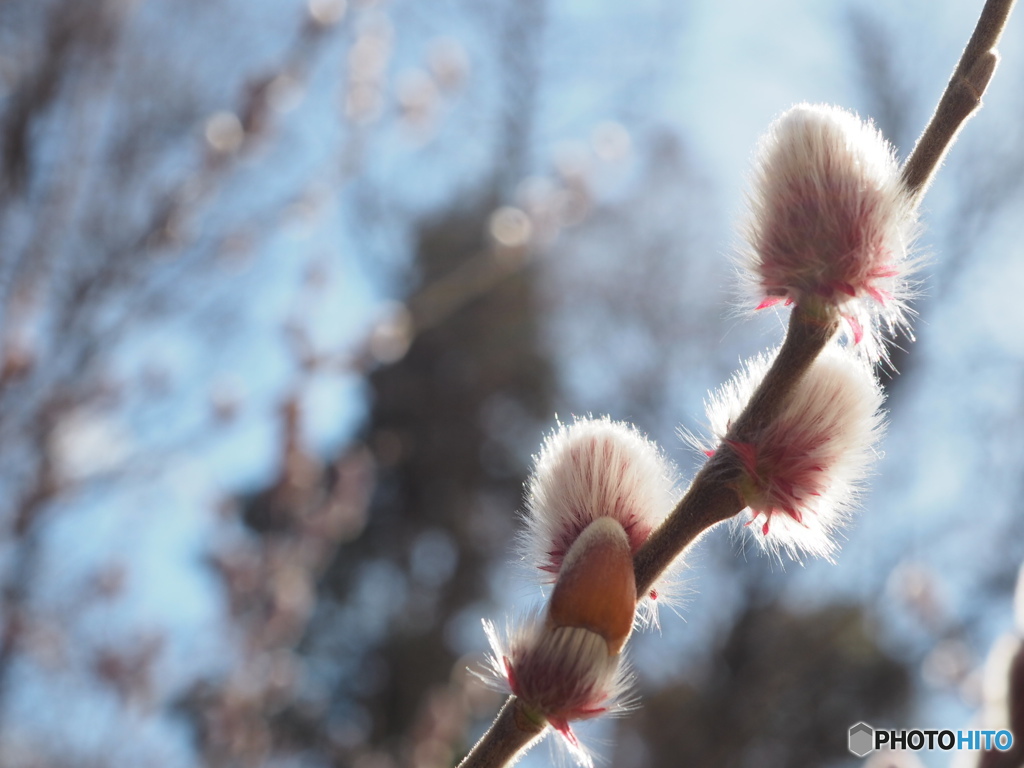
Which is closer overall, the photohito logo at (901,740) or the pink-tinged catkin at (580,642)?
the pink-tinged catkin at (580,642)

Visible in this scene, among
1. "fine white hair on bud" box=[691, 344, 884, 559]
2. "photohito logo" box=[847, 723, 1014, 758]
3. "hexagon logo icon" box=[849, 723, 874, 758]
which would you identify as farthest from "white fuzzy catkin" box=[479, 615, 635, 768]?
"hexagon logo icon" box=[849, 723, 874, 758]

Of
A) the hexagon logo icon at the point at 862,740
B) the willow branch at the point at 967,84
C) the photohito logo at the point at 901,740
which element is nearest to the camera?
the willow branch at the point at 967,84

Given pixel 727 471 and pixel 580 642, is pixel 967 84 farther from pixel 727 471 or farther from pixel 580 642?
pixel 580 642

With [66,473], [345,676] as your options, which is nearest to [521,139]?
[345,676]

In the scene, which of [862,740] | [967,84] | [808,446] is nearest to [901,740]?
[862,740]

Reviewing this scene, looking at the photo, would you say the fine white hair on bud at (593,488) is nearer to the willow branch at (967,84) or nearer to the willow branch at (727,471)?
the willow branch at (727,471)

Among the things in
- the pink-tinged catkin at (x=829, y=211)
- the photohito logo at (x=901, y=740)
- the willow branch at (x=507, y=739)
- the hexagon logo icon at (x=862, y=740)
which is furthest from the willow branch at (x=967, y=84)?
the hexagon logo icon at (x=862, y=740)

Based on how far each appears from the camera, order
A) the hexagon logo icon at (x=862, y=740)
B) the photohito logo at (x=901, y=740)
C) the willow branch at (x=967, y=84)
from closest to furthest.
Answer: the willow branch at (x=967, y=84) → the photohito logo at (x=901, y=740) → the hexagon logo icon at (x=862, y=740)

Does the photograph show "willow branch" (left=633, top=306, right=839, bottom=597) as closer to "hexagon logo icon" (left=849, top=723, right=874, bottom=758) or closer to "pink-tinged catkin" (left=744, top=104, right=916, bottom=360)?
"pink-tinged catkin" (left=744, top=104, right=916, bottom=360)
